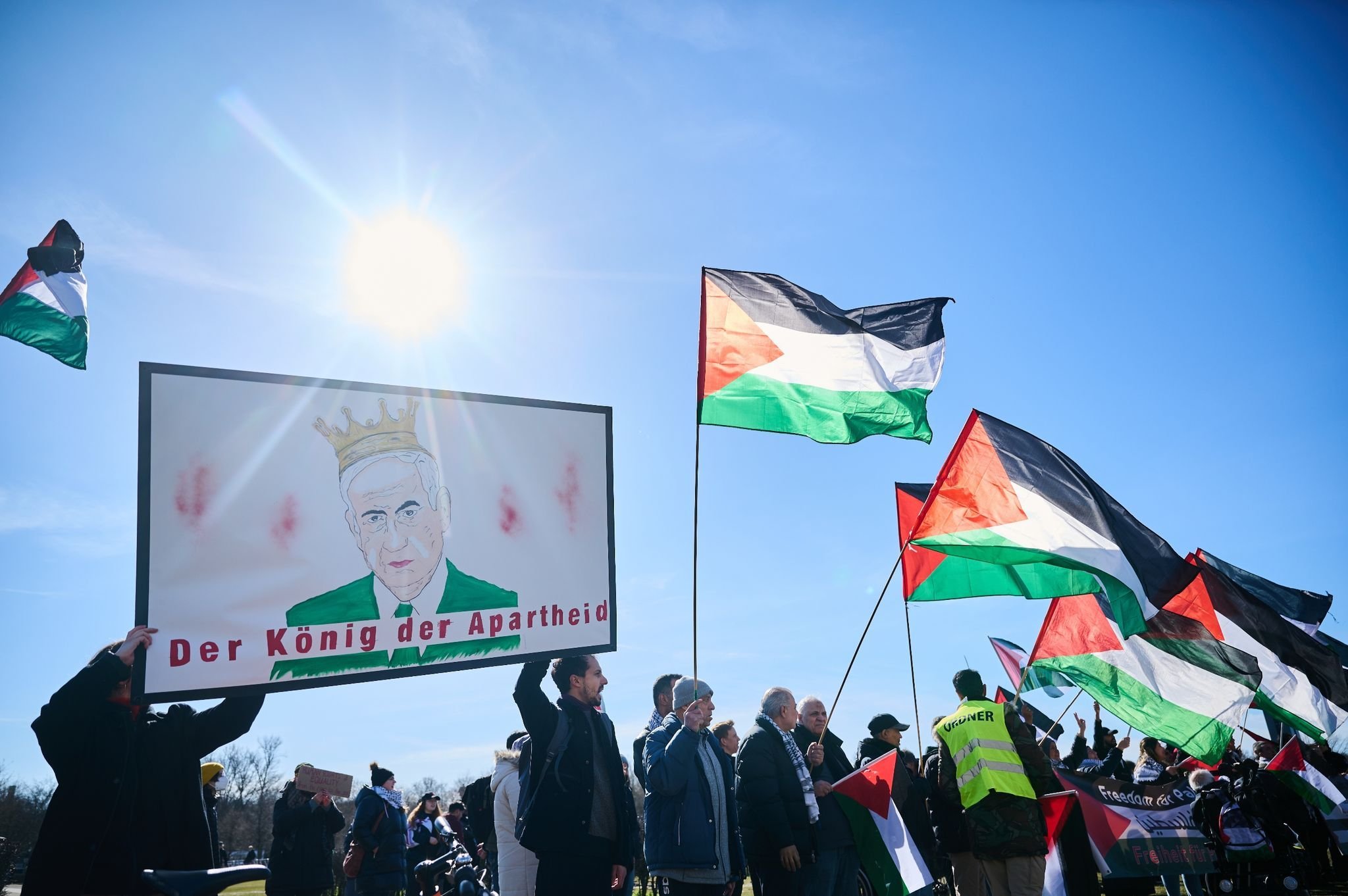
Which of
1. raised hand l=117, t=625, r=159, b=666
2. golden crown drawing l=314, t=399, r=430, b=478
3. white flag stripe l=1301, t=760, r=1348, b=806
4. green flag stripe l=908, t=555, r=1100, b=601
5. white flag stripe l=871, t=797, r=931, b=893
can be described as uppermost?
golden crown drawing l=314, t=399, r=430, b=478

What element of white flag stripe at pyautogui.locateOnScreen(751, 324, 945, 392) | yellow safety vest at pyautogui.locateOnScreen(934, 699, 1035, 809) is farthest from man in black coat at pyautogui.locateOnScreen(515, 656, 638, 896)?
white flag stripe at pyautogui.locateOnScreen(751, 324, 945, 392)

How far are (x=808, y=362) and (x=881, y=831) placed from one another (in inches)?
156

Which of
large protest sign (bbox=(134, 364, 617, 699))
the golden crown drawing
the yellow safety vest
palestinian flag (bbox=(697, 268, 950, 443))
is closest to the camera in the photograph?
large protest sign (bbox=(134, 364, 617, 699))

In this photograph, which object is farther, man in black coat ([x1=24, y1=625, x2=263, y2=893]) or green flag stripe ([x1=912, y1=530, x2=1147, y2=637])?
green flag stripe ([x1=912, y1=530, x2=1147, y2=637])

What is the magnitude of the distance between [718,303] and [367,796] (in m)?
6.47

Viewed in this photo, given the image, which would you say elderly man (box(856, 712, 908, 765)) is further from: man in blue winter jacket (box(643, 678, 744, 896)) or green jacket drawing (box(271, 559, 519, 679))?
green jacket drawing (box(271, 559, 519, 679))

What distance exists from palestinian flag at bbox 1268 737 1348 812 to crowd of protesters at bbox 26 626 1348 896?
167cm

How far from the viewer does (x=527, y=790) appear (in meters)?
5.73

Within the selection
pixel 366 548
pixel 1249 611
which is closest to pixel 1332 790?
pixel 1249 611

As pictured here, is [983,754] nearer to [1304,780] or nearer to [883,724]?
[883,724]

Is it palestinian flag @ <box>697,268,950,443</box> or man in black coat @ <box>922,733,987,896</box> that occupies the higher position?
palestinian flag @ <box>697,268,950,443</box>

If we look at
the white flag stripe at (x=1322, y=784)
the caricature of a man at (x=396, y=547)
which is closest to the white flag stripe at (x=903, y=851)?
the caricature of a man at (x=396, y=547)

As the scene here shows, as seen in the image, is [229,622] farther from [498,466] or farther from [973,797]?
[973,797]

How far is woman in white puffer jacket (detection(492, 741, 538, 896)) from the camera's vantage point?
22.8 feet
